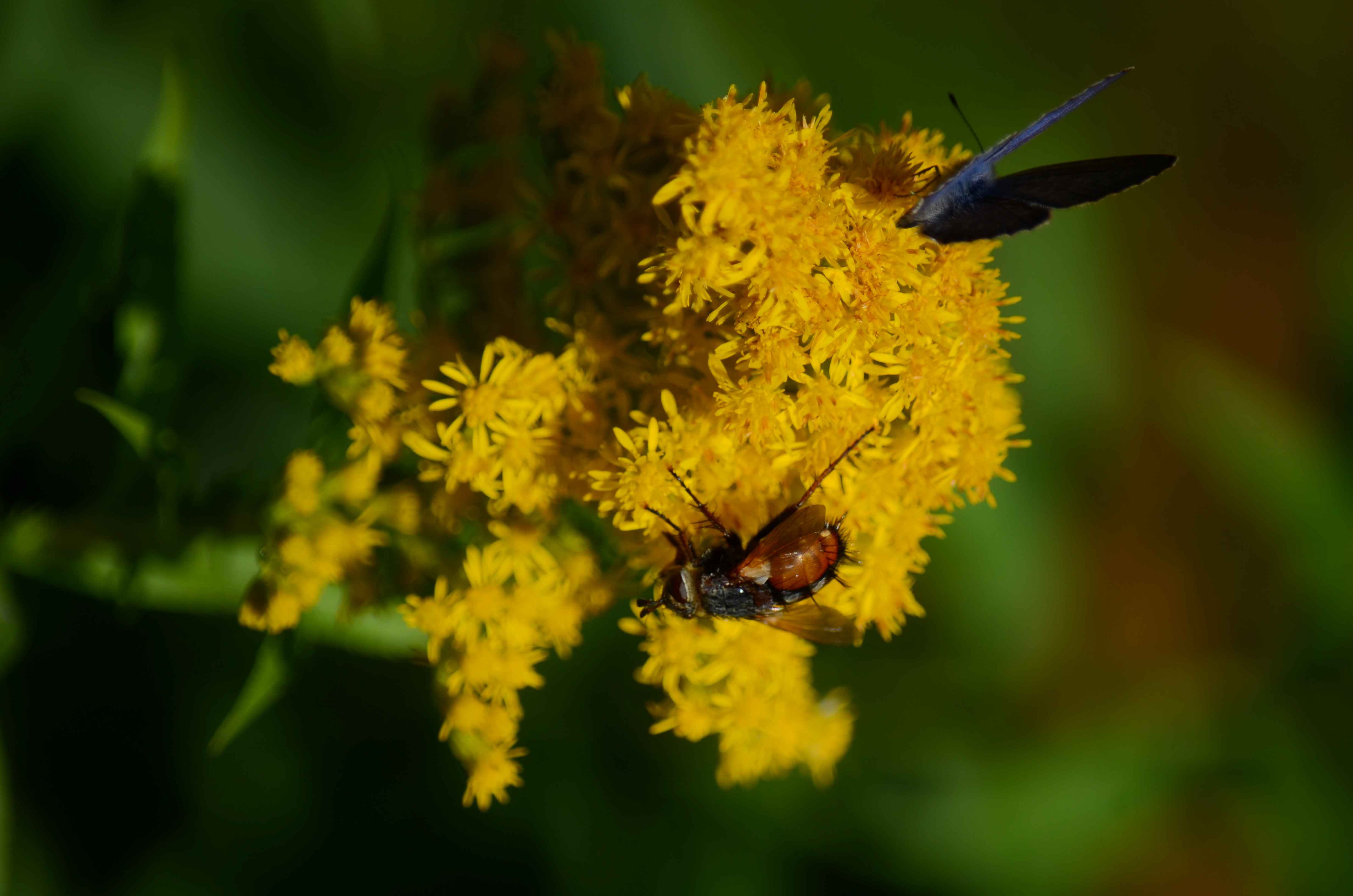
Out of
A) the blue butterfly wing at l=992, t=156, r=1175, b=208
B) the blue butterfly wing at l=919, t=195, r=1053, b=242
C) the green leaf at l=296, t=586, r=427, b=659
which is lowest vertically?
the green leaf at l=296, t=586, r=427, b=659

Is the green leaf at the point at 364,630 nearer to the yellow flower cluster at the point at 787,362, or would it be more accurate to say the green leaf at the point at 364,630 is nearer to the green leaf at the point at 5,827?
the yellow flower cluster at the point at 787,362

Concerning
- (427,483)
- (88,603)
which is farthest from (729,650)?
(88,603)

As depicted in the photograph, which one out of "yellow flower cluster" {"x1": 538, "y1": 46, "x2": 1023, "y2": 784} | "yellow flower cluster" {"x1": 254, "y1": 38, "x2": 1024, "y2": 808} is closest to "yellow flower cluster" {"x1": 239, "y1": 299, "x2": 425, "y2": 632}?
"yellow flower cluster" {"x1": 254, "y1": 38, "x2": 1024, "y2": 808}

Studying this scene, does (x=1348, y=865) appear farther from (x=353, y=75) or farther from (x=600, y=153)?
(x=353, y=75)

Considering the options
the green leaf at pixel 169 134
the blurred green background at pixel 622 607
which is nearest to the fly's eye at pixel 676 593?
the blurred green background at pixel 622 607

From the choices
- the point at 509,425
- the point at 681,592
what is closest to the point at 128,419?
the point at 509,425

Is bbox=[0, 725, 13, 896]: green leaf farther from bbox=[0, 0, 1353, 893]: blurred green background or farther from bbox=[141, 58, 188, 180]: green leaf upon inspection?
bbox=[141, 58, 188, 180]: green leaf
